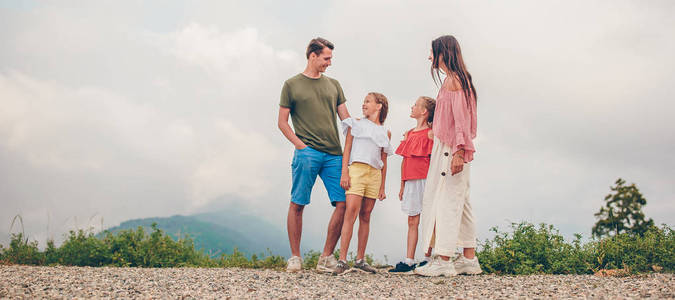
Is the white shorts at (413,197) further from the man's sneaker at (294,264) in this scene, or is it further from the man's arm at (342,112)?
the man's sneaker at (294,264)

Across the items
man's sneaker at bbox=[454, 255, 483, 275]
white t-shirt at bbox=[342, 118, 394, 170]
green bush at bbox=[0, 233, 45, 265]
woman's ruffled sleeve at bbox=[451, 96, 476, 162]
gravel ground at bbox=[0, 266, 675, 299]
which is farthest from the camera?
green bush at bbox=[0, 233, 45, 265]

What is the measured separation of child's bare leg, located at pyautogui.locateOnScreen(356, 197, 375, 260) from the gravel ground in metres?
0.35

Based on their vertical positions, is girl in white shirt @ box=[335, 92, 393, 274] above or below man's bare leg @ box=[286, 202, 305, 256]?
above

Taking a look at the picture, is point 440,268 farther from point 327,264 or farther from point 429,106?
point 429,106

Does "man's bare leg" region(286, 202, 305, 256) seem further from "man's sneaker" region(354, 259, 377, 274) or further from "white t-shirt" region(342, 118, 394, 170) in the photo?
"white t-shirt" region(342, 118, 394, 170)

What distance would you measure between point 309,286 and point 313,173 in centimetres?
162

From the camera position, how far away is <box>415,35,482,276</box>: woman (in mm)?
6293

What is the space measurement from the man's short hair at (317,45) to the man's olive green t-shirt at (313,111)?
386 mm

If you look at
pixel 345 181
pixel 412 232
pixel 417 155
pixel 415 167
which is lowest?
pixel 412 232

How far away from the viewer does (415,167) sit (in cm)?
704

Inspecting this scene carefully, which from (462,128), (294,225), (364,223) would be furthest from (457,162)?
(294,225)

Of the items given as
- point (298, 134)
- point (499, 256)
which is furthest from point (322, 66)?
point (499, 256)

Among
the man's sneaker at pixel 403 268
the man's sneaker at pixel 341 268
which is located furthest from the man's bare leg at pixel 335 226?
the man's sneaker at pixel 403 268

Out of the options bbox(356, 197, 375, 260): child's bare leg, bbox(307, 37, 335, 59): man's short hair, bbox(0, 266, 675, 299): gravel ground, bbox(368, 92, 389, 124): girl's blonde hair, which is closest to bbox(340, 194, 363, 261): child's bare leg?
bbox(356, 197, 375, 260): child's bare leg
